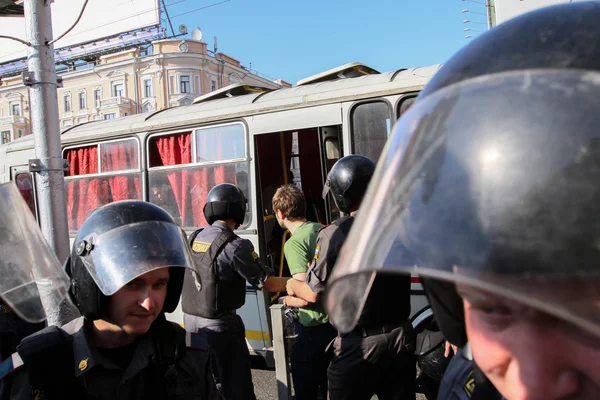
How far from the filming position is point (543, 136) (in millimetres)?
777

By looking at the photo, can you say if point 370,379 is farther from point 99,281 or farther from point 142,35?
point 142,35

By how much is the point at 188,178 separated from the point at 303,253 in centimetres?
255

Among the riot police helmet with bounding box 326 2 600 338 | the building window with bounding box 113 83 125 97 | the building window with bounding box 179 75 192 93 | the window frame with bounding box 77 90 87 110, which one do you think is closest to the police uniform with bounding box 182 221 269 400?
the riot police helmet with bounding box 326 2 600 338

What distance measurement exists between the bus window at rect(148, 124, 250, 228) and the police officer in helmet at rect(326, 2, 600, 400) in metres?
4.45

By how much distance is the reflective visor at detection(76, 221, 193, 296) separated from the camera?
1798mm

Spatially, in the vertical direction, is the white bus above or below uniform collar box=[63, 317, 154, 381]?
above

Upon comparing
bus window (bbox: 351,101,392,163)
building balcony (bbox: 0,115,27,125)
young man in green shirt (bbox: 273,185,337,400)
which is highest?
building balcony (bbox: 0,115,27,125)

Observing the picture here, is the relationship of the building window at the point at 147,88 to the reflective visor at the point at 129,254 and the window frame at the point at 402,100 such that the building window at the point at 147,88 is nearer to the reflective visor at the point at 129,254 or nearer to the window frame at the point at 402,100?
the window frame at the point at 402,100

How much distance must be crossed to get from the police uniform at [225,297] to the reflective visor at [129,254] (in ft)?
5.16

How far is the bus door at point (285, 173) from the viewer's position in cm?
582

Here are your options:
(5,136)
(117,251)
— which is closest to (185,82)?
(5,136)

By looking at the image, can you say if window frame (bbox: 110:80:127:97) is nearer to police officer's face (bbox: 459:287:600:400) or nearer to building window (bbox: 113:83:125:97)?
building window (bbox: 113:83:125:97)

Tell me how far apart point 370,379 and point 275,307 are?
115 centimetres

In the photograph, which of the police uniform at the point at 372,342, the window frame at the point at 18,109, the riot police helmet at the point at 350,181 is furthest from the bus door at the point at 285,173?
the window frame at the point at 18,109
